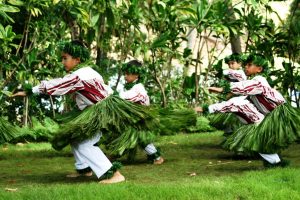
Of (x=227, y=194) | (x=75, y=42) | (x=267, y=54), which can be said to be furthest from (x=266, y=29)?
(x=227, y=194)

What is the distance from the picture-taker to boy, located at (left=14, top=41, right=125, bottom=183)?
5371 mm

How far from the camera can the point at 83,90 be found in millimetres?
5457

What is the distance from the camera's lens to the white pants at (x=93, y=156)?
17.7 feet

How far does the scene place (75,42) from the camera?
5.71 metres

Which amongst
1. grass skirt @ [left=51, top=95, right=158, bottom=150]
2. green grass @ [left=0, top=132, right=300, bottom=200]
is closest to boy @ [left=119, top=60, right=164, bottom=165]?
green grass @ [left=0, top=132, right=300, bottom=200]

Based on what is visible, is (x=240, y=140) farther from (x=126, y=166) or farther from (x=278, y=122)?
(x=126, y=166)

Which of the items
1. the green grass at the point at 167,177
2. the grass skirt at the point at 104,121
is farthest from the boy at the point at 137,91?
the grass skirt at the point at 104,121

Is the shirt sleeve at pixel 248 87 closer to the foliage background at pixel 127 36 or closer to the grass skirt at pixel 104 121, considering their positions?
the grass skirt at pixel 104 121

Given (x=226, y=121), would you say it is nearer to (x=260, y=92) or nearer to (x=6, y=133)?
(x=260, y=92)

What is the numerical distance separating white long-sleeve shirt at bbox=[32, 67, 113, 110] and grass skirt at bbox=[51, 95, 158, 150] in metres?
0.08

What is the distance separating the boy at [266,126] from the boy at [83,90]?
1.02 m

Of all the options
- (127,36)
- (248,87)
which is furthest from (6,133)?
(127,36)

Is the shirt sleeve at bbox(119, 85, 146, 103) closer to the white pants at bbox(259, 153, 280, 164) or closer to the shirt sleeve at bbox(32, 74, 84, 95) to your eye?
the shirt sleeve at bbox(32, 74, 84, 95)

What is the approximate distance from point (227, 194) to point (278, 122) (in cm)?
127
